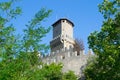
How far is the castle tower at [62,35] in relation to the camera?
62812 mm

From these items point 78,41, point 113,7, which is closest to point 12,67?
point 113,7

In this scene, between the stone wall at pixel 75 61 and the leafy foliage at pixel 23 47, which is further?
the stone wall at pixel 75 61

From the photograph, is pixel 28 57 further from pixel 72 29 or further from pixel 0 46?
pixel 72 29

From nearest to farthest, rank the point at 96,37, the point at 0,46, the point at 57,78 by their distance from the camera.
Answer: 1. the point at 0,46
2. the point at 96,37
3. the point at 57,78

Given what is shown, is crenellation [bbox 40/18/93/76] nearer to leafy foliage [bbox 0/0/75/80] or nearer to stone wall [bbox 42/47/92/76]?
stone wall [bbox 42/47/92/76]

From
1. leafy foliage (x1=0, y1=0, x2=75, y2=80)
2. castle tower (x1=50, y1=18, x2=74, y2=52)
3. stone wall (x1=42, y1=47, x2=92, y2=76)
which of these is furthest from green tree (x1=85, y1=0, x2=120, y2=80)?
castle tower (x1=50, y1=18, x2=74, y2=52)

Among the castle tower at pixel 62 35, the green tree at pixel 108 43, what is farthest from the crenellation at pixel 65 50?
the green tree at pixel 108 43

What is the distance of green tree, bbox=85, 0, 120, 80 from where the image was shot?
21141 millimetres

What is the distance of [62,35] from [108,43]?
42.6 m

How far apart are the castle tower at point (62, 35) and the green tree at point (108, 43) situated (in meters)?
39.4

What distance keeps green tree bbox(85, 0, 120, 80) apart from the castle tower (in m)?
39.4

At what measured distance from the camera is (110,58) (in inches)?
829

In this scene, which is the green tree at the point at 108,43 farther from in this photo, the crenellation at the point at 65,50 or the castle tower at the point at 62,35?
the castle tower at the point at 62,35

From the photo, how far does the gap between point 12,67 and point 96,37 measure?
920 cm
